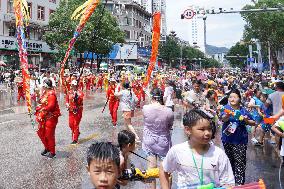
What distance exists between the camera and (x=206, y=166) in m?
3.21

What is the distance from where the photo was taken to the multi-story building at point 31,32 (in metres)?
45.0

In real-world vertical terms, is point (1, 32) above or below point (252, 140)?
above

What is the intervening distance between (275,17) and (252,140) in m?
39.4

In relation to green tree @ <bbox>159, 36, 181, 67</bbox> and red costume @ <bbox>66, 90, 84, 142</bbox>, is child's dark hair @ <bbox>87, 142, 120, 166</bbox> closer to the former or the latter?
red costume @ <bbox>66, 90, 84, 142</bbox>

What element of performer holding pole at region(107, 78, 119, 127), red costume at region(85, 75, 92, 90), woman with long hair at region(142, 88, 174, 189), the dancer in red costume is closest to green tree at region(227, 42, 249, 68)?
red costume at region(85, 75, 92, 90)

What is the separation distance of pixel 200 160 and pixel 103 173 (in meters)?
0.96

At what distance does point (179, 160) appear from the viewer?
3.30 metres

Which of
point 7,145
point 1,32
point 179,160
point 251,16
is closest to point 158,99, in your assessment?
point 179,160

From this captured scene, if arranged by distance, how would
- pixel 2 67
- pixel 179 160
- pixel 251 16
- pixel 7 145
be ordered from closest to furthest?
pixel 179 160 → pixel 7 145 → pixel 2 67 → pixel 251 16

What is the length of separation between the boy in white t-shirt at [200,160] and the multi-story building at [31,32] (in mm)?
38978

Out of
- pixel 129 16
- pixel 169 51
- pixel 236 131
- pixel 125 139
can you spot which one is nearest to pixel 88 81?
pixel 236 131

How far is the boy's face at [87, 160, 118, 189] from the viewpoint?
2521 mm

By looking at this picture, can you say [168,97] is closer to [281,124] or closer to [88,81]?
[281,124]

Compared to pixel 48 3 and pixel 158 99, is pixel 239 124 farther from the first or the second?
pixel 48 3
